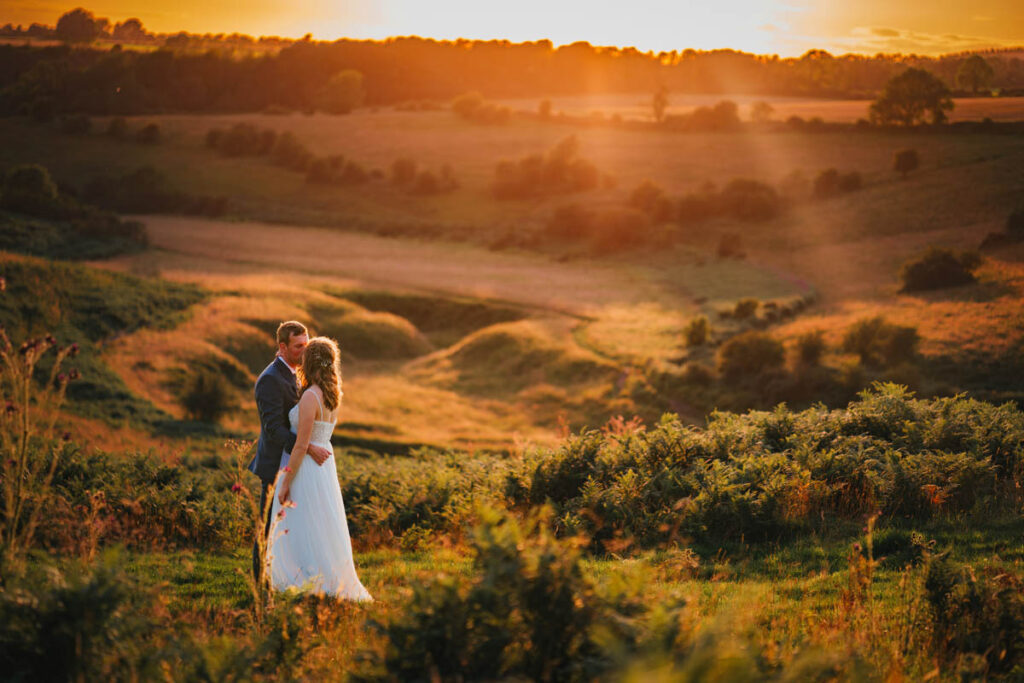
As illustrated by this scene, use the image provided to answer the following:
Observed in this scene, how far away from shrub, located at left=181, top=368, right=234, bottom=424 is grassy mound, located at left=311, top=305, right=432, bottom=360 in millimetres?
12401

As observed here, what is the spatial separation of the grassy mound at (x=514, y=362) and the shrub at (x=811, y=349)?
9.28m

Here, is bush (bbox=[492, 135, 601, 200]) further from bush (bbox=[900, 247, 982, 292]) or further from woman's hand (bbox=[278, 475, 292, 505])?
woman's hand (bbox=[278, 475, 292, 505])

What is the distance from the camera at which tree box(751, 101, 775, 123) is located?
8324 centimetres

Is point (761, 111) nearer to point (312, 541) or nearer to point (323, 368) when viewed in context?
point (323, 368)

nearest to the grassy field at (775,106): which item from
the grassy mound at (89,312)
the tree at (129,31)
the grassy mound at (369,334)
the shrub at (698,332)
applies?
the shrub at (698,332)

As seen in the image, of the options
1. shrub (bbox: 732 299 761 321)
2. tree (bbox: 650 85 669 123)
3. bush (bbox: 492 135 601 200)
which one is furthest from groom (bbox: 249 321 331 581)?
tree (bbox: 650 85 669 123)

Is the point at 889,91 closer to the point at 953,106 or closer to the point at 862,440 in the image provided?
the point at 953,106

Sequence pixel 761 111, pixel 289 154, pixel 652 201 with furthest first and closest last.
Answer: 1. pixel 289 154
2. pixel 761 111
3. pixel 652 201

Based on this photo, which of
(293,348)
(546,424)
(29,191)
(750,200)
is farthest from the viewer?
(750,200)

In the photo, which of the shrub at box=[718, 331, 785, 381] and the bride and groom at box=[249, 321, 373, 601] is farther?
the shrub at box=[718, 331, 785, 381]

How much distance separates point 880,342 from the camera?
114ft

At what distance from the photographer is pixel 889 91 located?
49.5 metres

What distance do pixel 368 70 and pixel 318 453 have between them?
365 feet

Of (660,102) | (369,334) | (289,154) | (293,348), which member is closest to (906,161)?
(369,334)
